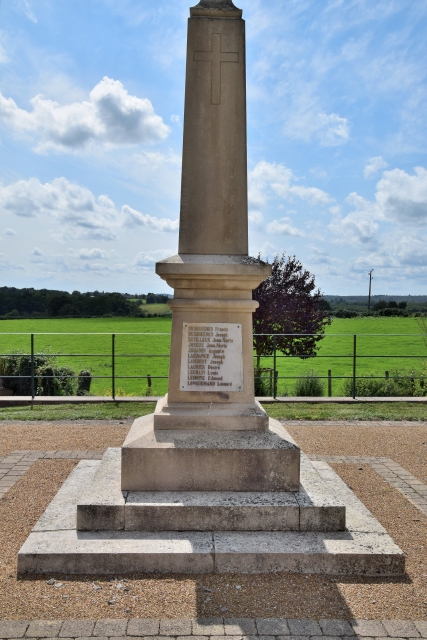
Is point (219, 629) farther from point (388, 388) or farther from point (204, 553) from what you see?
point (388, 388)

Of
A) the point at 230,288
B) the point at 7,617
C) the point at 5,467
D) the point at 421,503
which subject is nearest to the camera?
the point at 7,617

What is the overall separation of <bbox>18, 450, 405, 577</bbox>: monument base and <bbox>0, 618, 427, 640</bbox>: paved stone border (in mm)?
544

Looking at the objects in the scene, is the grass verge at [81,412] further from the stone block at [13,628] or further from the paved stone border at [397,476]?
the stone block at [13,628]

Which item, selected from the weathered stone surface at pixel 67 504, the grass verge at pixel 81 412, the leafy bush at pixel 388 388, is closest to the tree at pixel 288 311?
the leafy bush at pixel 388 388

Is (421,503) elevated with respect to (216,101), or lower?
lower

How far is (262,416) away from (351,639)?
5.95 feet

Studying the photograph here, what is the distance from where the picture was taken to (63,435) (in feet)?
24.1

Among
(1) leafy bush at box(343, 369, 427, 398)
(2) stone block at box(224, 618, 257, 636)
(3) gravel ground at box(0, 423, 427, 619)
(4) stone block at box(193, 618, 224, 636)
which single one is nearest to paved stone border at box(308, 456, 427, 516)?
(3) gravel ground at box(0, 423, 427, 619)

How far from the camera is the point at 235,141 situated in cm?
453

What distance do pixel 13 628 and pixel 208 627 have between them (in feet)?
3.52

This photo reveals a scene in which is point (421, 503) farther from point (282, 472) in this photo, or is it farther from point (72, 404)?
point (72, 404)

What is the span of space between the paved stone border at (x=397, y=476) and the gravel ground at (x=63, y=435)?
2.77m

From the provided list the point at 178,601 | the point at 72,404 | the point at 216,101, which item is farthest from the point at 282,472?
the point at 72,404

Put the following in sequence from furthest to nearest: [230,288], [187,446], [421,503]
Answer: [421,503], [230,288], [187,446]
